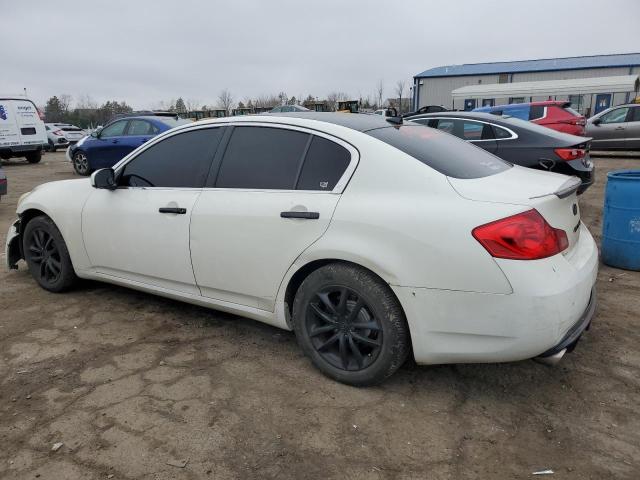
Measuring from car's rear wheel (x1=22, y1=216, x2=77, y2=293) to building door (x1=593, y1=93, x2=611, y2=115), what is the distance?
125 feet

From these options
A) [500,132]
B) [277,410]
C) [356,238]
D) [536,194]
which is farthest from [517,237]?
[500,132]

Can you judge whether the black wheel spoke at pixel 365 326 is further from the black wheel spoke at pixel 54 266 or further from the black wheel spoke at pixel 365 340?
the black wheel spoke at pixel 54 266

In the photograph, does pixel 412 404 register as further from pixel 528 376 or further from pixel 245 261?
pixel 245 261

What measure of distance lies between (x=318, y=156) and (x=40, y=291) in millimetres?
3129

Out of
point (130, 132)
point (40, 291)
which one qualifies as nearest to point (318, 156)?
point (40, 291)

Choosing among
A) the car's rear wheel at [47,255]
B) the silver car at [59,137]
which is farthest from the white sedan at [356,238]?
the silver car at [59,137]

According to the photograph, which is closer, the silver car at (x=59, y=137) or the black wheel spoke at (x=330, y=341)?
the black wheel spoke at (x=330, y=341)

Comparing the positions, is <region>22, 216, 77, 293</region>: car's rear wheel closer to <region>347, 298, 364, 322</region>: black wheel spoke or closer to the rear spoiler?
<region>347, 298, 364, 322</region>: black wheel spoke

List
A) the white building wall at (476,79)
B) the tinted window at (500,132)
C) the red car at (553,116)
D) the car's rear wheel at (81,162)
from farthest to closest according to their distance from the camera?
1. the white building wall at (476,79)
2. the car's rear wheel at (81,162)
3. the red car at (553,116)
4. the tinted window at (500,132)

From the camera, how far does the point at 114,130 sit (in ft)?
40.3

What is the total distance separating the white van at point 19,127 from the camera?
15.4m

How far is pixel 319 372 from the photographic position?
3.04 meters

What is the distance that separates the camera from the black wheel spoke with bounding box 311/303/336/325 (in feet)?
9.30

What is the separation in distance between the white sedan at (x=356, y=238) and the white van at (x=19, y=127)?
14.4 metres
